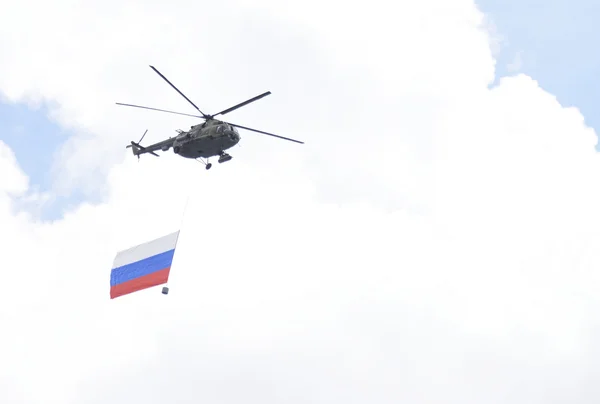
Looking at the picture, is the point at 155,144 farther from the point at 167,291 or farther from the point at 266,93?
the point at 167,291

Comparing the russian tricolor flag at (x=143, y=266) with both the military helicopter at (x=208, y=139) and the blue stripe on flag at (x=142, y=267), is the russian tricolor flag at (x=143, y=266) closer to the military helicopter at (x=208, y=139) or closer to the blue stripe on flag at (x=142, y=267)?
the blue stripe on flag at (x=142, y=267)

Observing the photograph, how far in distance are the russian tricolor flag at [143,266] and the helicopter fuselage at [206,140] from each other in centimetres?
840

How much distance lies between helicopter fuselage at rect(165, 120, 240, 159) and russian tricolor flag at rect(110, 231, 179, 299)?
8398mm

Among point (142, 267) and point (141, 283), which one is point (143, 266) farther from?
point (141, 283)

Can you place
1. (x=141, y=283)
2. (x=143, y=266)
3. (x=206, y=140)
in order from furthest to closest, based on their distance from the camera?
(x=206, y=140) < (x=143, y=266) < (x=141, y=283)

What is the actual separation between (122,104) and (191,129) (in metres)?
6.17

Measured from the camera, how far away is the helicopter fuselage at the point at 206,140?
70188 millimetres

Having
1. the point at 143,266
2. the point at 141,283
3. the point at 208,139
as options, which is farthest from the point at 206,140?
the point at 141,283

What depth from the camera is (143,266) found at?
67.8 metres

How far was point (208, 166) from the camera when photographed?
73875 mm

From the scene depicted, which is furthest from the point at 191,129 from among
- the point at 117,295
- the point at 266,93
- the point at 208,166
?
the point at 117,295

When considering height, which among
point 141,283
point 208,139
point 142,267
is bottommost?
point 141,283

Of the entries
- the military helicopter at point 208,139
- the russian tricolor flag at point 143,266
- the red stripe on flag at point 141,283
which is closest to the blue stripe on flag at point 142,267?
the russian tricolor flag at point 143,266

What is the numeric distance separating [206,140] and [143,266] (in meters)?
11.1
